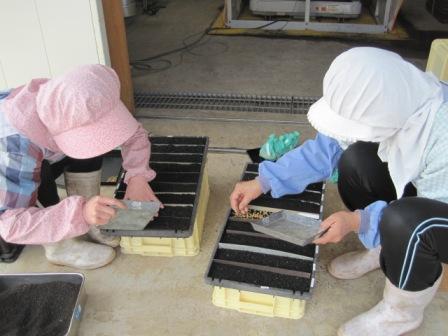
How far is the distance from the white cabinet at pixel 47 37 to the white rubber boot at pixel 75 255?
928 millimetres

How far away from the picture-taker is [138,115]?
2.36m

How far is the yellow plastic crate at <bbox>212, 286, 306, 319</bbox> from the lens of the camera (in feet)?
3.95

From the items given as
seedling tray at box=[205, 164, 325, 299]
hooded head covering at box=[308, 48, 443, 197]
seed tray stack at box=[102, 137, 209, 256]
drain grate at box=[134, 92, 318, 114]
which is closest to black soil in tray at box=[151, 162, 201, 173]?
seed tray stack at box=[102, 137, 209, 256]

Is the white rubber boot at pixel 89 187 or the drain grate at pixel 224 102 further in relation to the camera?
the drain grate at pixel 224 102

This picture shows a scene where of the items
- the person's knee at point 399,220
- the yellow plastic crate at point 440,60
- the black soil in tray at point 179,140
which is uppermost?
the yellow plastic crate at point 440,60

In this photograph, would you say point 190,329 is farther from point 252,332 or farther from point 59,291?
point 59,291

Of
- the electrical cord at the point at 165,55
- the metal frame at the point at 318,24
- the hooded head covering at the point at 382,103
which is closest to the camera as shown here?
the hooded head covering at the point at 382,103

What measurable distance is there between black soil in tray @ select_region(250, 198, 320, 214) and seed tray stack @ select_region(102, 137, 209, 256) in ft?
0.68

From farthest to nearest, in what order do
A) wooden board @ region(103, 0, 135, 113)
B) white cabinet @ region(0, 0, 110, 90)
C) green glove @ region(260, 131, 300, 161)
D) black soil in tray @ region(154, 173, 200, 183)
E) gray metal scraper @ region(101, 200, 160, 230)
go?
wooden board @ region(103, 0, 135, 113) < white cabinet @ region(0, 0, 110, 90) < green glove @ region(260, 131, 300, 161) < black soil in tray @ region(154, 173, 200, 183) < gray metal scraper @ region(101, 200, 160, 230)

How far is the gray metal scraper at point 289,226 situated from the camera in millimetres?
1237

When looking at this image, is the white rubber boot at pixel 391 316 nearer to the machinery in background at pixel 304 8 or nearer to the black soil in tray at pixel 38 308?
the black soil in tray at pixel 38 308

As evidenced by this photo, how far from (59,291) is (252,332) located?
21.2 inches

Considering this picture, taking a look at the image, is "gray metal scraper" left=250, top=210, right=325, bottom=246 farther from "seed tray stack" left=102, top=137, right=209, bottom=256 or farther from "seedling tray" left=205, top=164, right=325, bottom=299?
"seed tray stack" left=102, top=137, right=209, bottom=256

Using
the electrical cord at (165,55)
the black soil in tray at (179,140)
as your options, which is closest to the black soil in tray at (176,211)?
the black soil in tray at (179,140)
